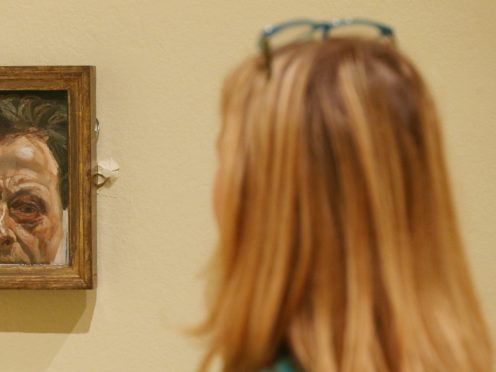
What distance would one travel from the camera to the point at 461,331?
647mm

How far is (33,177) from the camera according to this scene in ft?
3.93

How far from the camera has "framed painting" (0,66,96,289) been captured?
118 cm

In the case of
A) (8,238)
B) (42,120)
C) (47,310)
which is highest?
(42,120)

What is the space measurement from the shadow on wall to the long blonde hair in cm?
63

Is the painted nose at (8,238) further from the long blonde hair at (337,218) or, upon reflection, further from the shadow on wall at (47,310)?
the long blonde hair at (337,218)

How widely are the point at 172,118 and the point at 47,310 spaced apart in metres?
0.36

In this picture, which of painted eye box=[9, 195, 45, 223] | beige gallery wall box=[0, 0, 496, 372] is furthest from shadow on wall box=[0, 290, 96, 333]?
painted eye box=[9, 195, 45, 223]

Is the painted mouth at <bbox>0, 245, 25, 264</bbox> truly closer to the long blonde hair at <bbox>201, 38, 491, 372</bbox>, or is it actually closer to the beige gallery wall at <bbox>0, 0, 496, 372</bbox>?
the beige gallery wall at <bbox>0, 0, 496, 372</bbox>

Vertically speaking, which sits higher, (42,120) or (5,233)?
(42,120)

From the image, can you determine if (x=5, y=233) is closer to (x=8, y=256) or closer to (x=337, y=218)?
(x=8, y=256)

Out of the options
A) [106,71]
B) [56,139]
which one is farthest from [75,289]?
[106,71]

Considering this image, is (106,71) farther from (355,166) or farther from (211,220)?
(355,166)

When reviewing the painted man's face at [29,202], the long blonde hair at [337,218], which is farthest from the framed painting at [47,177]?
the long blonde hair at [337,218]

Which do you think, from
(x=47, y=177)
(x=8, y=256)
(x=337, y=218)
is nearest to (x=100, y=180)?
(x=47, y=177)
